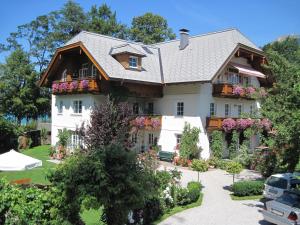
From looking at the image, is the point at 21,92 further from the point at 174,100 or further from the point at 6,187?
the point at 6,187

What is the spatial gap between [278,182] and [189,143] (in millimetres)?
12153

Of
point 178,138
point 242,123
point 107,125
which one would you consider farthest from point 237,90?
point 107,125

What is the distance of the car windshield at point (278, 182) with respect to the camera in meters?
16.6

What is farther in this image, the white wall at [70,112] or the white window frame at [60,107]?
the white window frame at [60,107]

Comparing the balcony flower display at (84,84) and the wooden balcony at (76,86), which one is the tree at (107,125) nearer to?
the wooden balcony at (76,86)

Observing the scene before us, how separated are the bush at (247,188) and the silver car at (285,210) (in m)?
5.45

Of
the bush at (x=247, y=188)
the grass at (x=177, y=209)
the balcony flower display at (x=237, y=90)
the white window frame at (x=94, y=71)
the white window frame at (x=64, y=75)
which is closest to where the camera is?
the grass at (x=177, y=209)

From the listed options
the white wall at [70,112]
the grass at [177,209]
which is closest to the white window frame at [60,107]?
the white wall at [70,112]

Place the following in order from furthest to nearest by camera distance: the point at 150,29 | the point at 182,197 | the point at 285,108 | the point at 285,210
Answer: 1. the point at 150,29
2. the point at 182,197
3. the point at 285,108
4. the point at 285,210

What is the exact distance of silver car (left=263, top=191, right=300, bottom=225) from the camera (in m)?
12.2

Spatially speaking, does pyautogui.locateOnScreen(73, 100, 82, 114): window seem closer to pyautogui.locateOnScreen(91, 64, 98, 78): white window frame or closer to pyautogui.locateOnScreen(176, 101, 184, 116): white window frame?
pyautogui.locateOnScreen(91, 64, 98, 78): white window frame

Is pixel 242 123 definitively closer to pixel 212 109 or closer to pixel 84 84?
pixel 212 109

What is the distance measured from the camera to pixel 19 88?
4703 cm

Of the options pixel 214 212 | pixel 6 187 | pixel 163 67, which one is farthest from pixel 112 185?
pixel 163 67
